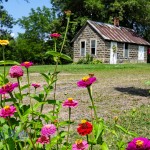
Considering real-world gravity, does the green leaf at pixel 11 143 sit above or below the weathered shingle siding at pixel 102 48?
below

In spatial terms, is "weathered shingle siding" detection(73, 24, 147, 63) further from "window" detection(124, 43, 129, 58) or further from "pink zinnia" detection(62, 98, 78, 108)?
"pink zinnia" detection(62, 98, 78, 108)

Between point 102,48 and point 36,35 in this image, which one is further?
point 36,35

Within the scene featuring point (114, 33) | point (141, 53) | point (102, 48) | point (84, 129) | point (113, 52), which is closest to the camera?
point (84, 129)

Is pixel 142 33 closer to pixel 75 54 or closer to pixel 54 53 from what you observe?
pixel 75 54

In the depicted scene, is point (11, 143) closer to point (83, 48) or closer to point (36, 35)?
point (83, 48)

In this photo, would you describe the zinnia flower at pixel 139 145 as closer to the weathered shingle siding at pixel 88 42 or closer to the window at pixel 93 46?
the weathered shingle siding at pixel 88 42

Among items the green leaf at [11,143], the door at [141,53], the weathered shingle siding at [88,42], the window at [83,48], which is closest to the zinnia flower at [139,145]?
the green leaf at [11,143]

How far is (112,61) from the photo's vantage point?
121ft

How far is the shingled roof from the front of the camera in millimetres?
35750

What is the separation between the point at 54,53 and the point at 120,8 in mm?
43366

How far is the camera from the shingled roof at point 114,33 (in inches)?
1407

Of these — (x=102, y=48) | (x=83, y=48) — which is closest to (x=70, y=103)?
(x=102, y=48)

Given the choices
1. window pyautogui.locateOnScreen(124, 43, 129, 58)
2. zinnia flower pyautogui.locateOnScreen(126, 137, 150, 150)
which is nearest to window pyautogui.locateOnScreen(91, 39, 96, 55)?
window pyautogui.locateOnScreen(124, 43, 129, 58)

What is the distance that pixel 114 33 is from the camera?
37375mm
